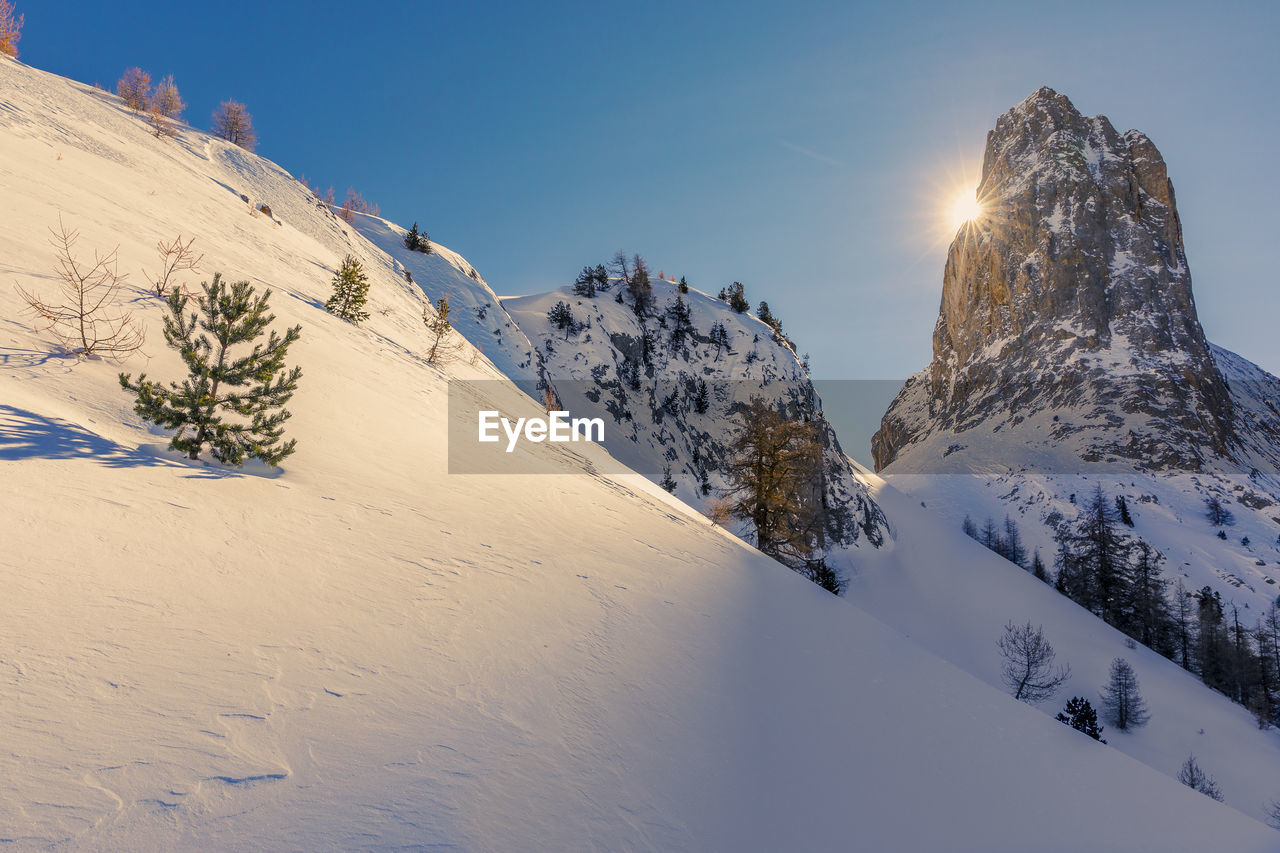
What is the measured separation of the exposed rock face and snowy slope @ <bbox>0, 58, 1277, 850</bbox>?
10365cm

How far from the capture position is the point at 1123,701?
29812mm

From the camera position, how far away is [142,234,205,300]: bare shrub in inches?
380

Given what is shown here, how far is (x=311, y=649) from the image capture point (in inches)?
139

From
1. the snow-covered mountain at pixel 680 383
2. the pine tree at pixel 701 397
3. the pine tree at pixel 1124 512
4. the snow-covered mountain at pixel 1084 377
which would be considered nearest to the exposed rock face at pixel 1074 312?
the snow-covered mountain at pixel 1084 377

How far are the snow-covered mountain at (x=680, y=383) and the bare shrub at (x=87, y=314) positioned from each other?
27.2 meters

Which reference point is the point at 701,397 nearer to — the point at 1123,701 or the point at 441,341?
the point at 441,341

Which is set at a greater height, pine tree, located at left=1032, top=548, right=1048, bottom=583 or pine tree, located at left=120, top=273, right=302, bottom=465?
pine tree, located at left=120, top=273, right=302, bottom=465

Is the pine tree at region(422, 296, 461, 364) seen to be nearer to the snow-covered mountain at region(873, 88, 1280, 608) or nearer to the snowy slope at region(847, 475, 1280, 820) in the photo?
the snowy slope at region(847, 475, 1280, 820)

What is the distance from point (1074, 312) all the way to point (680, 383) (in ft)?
324

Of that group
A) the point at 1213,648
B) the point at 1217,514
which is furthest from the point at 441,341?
the point at 1217,514

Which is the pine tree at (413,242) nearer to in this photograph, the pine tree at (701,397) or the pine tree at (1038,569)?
the pine tree at (701,397)

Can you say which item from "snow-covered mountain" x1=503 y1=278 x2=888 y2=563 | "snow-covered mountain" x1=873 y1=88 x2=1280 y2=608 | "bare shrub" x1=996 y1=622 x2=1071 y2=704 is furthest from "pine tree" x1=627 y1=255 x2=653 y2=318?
"snow-covered mountain" x1=873 y1=88 x2=1280 y2=608

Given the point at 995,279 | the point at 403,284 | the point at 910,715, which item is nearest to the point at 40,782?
the point at 910,715

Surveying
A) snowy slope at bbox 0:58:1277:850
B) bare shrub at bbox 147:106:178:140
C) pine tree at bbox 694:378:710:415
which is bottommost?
snowy slope at bbox 0:58:1277:850
